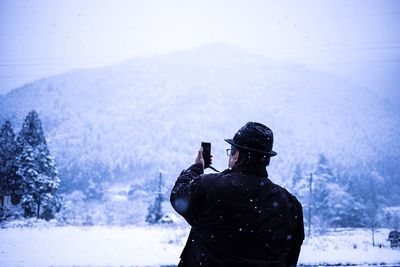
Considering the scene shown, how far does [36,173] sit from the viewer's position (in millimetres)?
30969

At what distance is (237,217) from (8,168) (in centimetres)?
3223

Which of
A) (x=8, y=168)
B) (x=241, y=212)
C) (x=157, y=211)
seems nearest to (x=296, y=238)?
(x=241, y=212)

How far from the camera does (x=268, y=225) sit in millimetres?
2635

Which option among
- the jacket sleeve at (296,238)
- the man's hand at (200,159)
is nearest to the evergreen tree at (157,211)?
the man's hand at (200,159)

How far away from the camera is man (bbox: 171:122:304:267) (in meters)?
2.60

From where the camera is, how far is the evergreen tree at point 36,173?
101 ft

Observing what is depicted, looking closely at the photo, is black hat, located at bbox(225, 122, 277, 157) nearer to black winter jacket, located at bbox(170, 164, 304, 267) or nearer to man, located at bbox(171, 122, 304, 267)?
man, located at bbox(171, 122, 304, 267)

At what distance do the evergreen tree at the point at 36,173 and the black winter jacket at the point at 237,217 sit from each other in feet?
103

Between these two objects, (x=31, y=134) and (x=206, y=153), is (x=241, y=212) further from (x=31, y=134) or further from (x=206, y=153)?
(x=31, y=134)

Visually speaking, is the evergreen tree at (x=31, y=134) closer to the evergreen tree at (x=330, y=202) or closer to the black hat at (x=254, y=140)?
the black hat at (x=254, y=140)

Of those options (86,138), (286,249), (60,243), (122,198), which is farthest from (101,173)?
(286,249)

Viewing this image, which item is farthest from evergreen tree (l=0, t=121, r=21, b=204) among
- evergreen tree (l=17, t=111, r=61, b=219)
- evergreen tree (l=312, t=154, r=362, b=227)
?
evergreen tree (l=312, t=154, r=362, b=227)

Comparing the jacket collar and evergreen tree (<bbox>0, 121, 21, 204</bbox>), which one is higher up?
the jacket collar

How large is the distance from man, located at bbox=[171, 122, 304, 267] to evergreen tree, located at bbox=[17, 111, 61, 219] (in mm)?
31298
